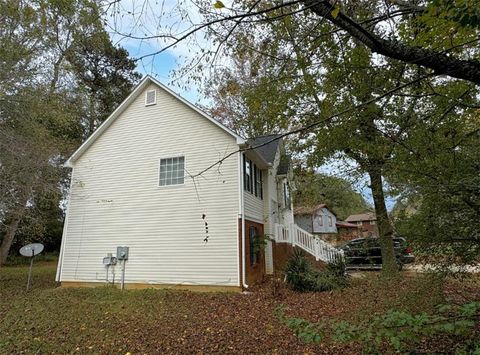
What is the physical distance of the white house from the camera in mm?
10422

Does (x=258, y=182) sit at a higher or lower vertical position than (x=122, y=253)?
higher

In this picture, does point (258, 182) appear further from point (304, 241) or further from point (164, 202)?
point (164, 202)

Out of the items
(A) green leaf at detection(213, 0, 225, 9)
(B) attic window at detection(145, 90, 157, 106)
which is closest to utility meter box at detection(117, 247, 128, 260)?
(B) attic window at detection(145, 90, 157, 106)

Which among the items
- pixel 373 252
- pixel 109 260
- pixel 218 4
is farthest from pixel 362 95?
pixel 109 260

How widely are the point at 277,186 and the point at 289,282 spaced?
6471mm

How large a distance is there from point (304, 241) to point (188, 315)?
891 centimetres

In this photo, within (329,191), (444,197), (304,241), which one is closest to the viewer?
(444,197)

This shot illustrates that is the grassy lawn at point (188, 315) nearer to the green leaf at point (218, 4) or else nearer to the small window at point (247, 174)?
the small window at point (247, 174)

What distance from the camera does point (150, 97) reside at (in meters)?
12.5

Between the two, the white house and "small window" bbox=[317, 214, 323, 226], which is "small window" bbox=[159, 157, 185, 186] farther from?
"small window" bbox=[317, 214, 323, 226]

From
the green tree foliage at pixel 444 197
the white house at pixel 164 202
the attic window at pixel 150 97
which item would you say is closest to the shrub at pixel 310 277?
the white house at pixel 164 202

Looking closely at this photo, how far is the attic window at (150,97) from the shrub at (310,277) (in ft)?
26.3

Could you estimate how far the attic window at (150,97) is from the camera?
40.6 ft

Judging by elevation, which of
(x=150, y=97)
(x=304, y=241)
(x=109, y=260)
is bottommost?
(x=109, y=260)
